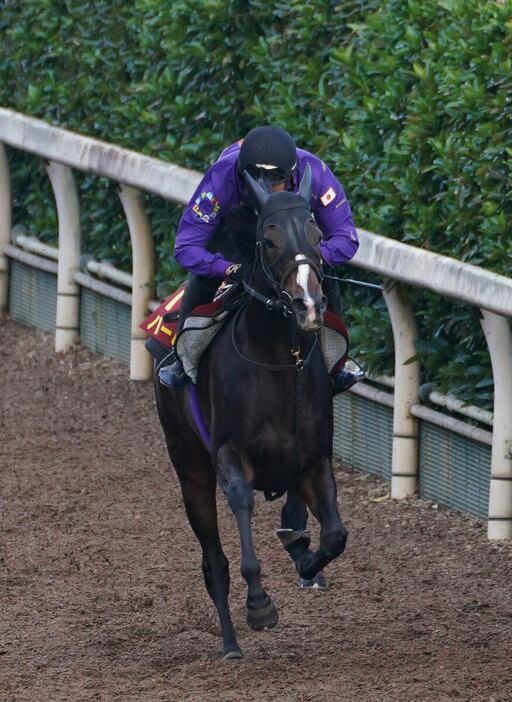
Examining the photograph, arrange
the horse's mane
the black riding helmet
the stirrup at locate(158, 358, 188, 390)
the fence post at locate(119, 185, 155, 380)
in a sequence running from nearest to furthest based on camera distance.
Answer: the black riding helmet → the horse's mane → the stirrup at locate(158, 358, 188, 390) → the fence post at locate(119, 185, 155, 380)

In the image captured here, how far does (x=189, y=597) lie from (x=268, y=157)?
2.16m

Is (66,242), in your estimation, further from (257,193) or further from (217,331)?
(257,193)

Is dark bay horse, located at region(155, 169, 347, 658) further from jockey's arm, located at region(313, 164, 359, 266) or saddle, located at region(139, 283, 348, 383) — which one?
jockey's arm, located at region(313, 164, 359, 266)

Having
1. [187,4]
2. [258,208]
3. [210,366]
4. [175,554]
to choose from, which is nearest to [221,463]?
[210,366]

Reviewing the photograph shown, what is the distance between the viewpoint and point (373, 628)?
23.4 ft

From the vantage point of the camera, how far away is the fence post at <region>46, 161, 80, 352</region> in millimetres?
11805

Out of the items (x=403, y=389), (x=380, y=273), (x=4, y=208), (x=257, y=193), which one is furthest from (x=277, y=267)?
(x=4, y=208)

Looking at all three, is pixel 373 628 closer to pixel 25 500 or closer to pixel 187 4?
pixel 25 500

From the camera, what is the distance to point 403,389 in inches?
340

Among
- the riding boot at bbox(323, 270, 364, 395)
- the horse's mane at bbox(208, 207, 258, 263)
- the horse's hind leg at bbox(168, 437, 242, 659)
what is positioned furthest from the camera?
the horse's hind leg at bbox(168, 437, 242, 659)

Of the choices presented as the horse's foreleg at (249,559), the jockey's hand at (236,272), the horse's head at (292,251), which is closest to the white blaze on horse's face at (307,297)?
the horse's head at (292,251)

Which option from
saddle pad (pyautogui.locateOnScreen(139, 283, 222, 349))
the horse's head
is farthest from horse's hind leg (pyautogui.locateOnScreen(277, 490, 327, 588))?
the horse's head

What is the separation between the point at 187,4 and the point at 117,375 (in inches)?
95.7

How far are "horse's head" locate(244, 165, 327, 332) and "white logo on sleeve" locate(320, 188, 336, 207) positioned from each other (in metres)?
0.34
